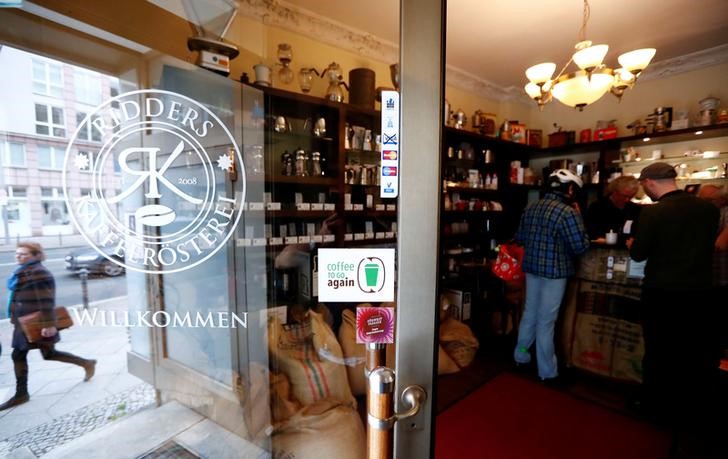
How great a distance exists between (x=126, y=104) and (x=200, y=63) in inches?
10.4

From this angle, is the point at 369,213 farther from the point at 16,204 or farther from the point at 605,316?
the point at 605,316

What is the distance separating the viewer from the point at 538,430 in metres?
1.91

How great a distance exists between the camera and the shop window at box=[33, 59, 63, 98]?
88 cm

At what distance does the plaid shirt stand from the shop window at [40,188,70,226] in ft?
8.50

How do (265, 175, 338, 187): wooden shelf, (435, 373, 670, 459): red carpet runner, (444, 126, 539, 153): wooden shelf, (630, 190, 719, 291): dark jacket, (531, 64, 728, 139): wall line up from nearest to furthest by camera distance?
(265, 175, 338, 187): wooden shelf → (435, 373, 670, 459): red carpet runner → (630, 190, 719, 291): dark jacket → (531, 64, 728, 139): wall → (444, 126, 539, 153): wooden shelf

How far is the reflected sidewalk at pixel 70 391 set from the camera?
37.2 inches

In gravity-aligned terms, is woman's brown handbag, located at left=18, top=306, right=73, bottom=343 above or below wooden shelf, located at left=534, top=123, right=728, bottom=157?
below

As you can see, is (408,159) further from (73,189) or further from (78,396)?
(78,396)

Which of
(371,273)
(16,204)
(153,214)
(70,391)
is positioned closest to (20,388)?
(70,391)

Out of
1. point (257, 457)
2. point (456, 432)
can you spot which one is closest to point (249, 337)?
point (257, 457)

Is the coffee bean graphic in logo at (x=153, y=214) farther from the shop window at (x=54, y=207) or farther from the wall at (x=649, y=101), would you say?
the wall at (x=649, y=101)

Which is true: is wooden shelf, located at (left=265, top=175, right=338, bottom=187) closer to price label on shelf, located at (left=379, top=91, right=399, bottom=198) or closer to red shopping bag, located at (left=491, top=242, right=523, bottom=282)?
price label on shelf, located at (left=379, top=91, right=399, bottom=198)

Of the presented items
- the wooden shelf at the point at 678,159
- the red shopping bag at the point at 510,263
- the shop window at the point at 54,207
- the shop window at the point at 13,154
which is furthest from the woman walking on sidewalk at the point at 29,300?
the wooden shelf at the point at 678,159

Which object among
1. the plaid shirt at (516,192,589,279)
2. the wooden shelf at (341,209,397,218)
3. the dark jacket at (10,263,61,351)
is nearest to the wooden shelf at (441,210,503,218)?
the plaid shirt at (516,192,589,279)
